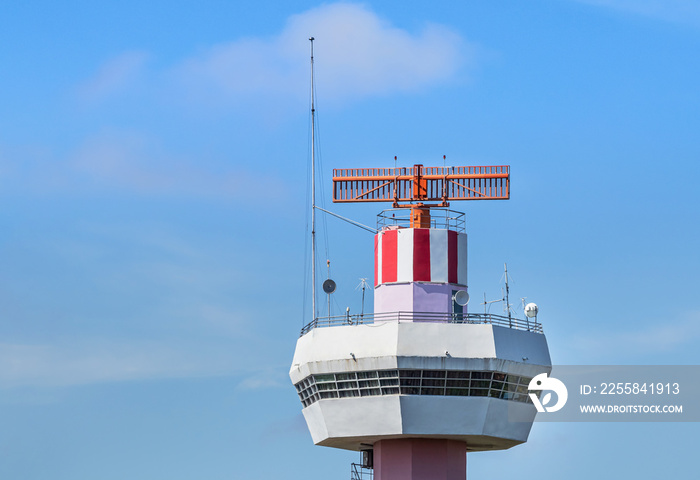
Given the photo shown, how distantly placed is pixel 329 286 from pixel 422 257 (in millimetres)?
5199

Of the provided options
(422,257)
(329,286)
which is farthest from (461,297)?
(329,286)

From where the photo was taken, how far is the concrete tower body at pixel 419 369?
8931 centimetres

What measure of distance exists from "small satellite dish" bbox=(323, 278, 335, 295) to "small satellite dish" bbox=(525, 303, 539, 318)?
10.2 meters

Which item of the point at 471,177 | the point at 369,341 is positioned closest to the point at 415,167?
the point at 471,177

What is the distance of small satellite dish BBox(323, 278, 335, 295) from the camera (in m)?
93.7

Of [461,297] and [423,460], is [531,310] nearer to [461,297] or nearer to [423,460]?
[461,297]

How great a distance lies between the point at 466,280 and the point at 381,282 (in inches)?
178

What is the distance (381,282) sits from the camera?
306 feet

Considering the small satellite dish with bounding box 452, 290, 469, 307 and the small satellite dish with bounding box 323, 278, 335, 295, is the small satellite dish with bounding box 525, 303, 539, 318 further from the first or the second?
the small satellite dish with bounding box 323, 278, 335, 295

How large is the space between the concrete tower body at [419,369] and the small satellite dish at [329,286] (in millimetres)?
1921

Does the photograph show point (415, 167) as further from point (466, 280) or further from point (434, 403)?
point (434, 403)

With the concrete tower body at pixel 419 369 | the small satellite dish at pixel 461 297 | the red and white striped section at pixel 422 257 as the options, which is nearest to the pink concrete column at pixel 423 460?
the concrete tower body at pixel 419 369

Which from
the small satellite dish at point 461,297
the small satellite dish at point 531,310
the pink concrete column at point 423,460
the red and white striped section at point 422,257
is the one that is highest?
the red and white striped section at point 422,257

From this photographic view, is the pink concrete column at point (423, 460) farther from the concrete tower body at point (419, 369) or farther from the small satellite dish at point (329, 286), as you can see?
the small satellite dish at point (329, 286)
